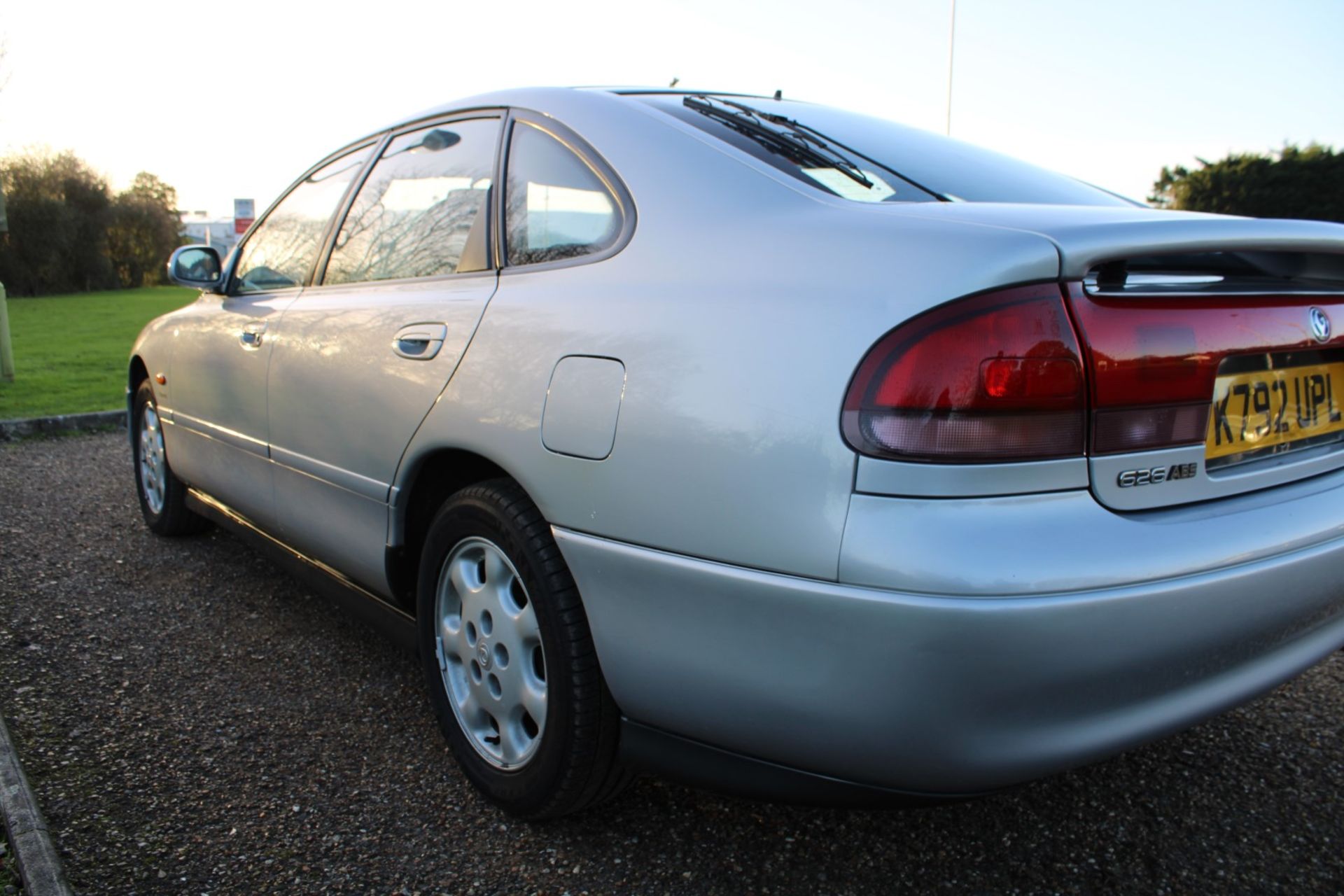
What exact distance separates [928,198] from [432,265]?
1.26 metres

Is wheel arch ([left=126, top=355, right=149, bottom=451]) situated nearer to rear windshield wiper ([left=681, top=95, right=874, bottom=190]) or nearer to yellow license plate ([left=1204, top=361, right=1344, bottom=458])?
rear windshield wiper ([left=681, top=95, right=874, bottom=190])

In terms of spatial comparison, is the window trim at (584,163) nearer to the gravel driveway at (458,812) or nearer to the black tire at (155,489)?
the gravel driveway at (458,812)

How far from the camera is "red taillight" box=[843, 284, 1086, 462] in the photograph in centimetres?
138

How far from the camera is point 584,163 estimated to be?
207 cm

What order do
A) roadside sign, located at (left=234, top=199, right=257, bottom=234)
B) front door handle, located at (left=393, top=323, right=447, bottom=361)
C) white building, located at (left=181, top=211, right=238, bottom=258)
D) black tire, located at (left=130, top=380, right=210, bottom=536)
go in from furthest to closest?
1. white building, located at (left=181, top=211, right=238, bottom=258)
2. roadside sign, located at (left=234, top=199, right=257, bottom=234)
3. black tire, located at (left=130, top=380, right=210, bottom=536)
4. front door handle, located at (left=393, top=323, right=447, bottom=361)

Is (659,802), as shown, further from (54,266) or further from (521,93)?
(54,266)

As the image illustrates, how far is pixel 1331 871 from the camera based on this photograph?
1932 millimetres

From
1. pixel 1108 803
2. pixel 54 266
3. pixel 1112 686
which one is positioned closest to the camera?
pixel 1112 686

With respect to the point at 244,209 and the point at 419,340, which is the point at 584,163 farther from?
the point at 244,209

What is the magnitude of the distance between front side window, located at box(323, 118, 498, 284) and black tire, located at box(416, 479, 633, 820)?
684 mm

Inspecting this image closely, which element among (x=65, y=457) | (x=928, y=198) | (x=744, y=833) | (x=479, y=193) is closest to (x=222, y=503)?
(x=479, y=193)

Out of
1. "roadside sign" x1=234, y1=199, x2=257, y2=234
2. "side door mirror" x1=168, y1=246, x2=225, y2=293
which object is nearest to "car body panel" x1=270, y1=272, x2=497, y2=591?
"side door mirror" x1=168, y1=246, x2=225, y2=293

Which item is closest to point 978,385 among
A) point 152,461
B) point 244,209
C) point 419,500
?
point 419,500

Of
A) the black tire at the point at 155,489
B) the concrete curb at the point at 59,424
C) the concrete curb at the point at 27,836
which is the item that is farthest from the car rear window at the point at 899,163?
the concrete curb at the point at 59,424
